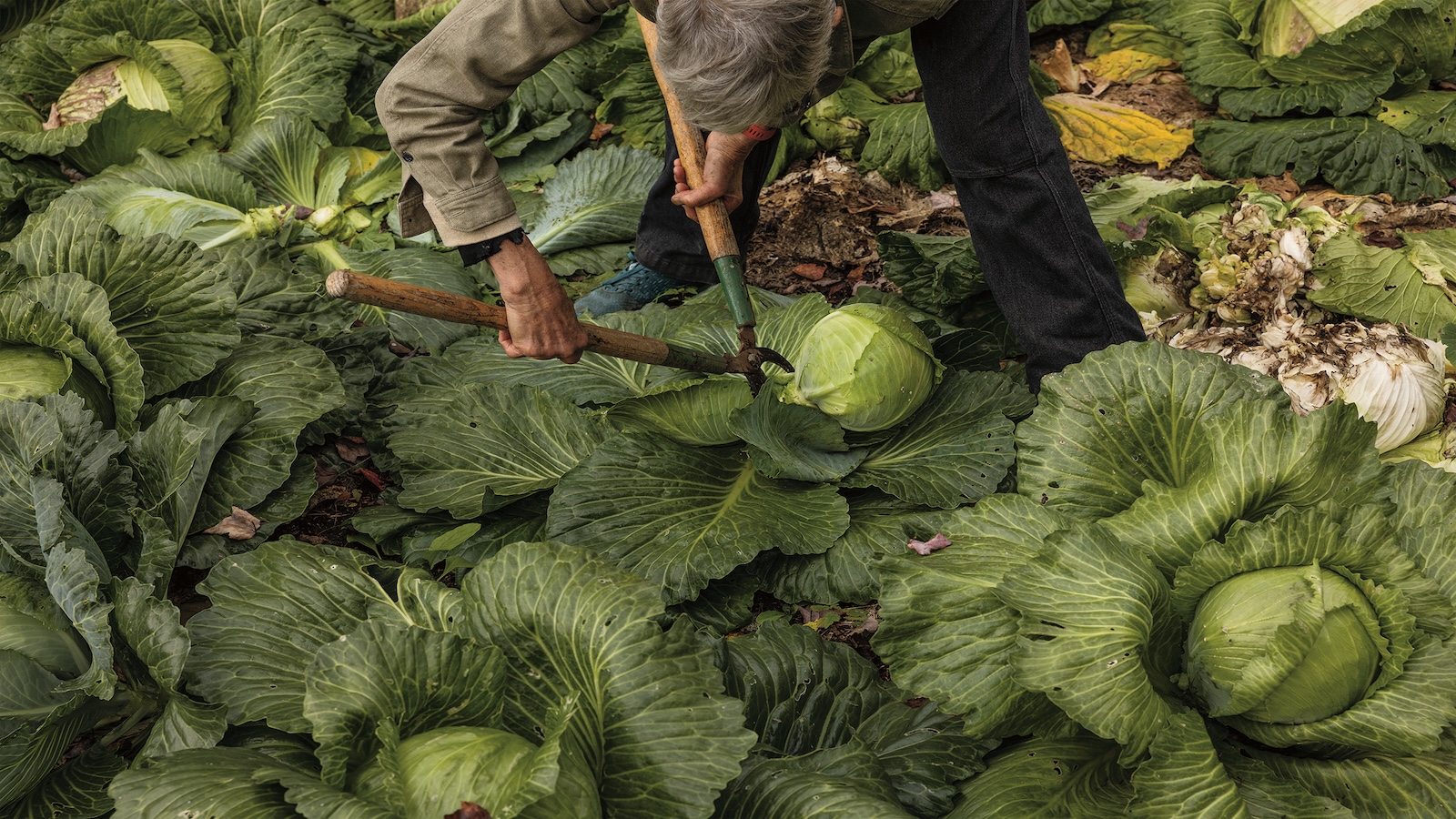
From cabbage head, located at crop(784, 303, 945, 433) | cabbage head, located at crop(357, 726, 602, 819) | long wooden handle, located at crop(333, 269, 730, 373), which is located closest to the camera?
cabbage head, located at crop(357, 726, 602, 819)

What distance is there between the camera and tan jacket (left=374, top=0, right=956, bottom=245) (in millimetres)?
2543

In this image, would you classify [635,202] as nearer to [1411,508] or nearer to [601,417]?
[601,417]

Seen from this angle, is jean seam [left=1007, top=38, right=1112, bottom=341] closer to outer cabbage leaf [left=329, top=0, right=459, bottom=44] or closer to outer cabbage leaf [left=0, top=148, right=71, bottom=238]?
outer cabbage leaf [left=329, top=0, right=459, bottom=44]

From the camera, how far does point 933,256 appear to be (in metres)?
3.70

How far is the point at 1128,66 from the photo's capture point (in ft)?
17.0

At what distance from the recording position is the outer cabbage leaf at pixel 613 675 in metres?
1.99

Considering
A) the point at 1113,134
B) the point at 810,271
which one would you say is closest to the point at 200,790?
the point at 810,271

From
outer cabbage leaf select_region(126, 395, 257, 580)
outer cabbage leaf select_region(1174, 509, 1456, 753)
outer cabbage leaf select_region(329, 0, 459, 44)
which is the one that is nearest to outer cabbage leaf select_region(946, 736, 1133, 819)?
outer cabbage leaf select_region(1174, 509, 1456, 753)

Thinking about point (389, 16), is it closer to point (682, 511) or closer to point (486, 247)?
point (486, 247)

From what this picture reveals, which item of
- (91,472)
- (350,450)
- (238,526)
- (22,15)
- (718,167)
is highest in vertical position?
(22,15)

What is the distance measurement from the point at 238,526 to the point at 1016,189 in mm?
2389

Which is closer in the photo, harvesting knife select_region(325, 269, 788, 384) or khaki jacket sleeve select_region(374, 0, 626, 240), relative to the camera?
harvesting knife select_region(325, 269, 788, 384)

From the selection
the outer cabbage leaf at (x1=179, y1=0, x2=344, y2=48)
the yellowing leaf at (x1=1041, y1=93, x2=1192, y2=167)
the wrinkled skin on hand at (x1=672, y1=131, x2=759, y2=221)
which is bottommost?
the yellowing leaf at (x1=1041, y1=93, x2=1192, y2=167)

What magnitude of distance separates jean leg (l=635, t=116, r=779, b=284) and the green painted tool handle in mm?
592
